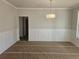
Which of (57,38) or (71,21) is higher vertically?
(71,21)

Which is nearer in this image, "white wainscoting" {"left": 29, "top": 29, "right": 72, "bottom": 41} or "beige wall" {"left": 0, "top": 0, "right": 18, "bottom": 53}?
"beige wall" {"left": 0, "top": 0, "right": 18, "bottom": 53}

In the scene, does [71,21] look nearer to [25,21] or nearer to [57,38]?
[57,38]

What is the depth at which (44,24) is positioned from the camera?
29.0ft

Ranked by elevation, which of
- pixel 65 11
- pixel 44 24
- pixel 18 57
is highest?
pixel 65 11

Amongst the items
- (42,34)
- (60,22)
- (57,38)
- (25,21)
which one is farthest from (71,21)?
(25,21)

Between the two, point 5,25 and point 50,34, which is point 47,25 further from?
point 5,25

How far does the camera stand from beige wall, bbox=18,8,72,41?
28.8 feet

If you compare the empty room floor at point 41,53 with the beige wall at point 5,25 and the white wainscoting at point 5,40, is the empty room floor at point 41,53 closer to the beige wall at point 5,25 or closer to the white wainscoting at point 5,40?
the white wainscoting at point 5,40

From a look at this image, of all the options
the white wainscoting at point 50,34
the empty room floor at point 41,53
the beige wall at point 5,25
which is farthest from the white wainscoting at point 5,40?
the white wainscoting at point 50,34

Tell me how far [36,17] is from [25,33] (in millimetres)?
2919

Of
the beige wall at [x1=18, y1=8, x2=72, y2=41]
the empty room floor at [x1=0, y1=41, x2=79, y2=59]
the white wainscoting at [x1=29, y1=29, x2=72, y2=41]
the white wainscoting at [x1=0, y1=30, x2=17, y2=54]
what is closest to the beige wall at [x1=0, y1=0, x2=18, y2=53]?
the white wainscoting at [x1=0, y1=30, x2=17, y2=54]

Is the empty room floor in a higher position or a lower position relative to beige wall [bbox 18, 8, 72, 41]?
lower

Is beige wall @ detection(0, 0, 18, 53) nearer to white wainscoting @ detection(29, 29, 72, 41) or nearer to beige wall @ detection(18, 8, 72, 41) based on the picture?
beige wall @ detection(18, 8, 72, 41)

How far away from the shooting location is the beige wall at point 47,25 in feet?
28.8
